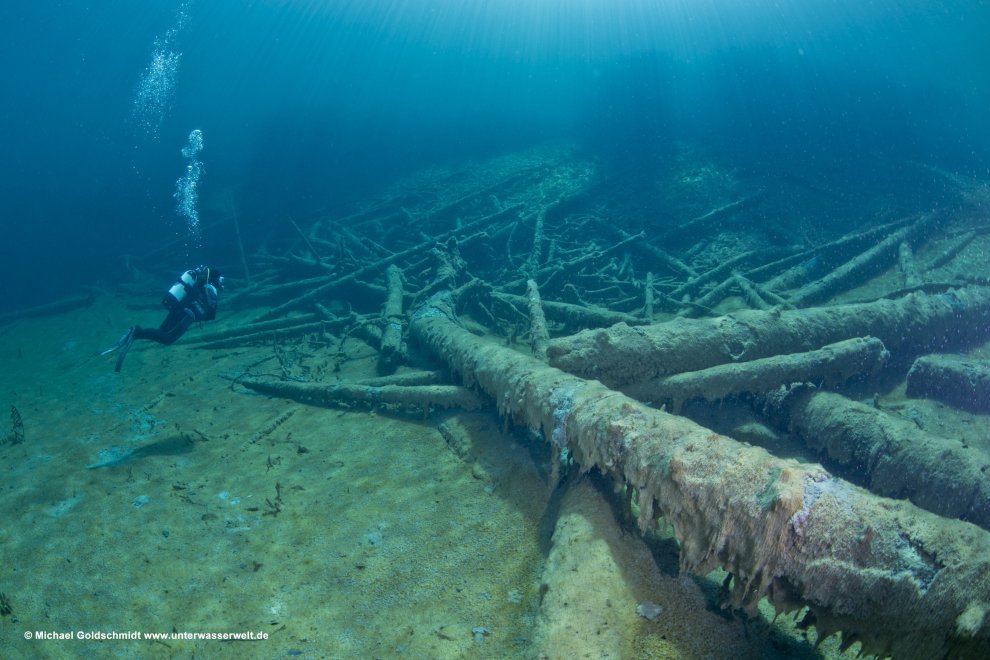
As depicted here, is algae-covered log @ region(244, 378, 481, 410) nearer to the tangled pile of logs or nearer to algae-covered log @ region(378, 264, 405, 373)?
the tangled pile of logs

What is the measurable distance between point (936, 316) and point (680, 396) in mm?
4892

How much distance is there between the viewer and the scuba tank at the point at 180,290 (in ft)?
26.6

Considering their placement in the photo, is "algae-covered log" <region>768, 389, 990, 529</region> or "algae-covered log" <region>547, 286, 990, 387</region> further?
"algae-covered log" <region>547, 286, 990, 387</region>

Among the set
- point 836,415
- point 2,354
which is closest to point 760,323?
point 836,415

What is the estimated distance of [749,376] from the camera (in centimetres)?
521

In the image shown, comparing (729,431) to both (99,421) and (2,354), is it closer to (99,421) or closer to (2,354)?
(99,421)

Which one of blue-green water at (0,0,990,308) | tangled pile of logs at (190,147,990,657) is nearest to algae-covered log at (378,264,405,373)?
tangled pile of logs at (190,147,990,657)

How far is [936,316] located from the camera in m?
6.92

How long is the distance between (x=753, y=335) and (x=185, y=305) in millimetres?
9136

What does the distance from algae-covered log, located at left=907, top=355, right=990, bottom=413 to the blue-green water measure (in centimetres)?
1569

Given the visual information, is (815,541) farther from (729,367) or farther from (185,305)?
(185,305)

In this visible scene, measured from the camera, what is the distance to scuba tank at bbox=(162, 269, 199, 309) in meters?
8.11

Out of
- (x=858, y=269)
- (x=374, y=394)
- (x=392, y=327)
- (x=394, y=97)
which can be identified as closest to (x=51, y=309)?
(x=392, y=327)

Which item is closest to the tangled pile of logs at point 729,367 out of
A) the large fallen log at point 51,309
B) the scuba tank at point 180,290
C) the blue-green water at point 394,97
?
the scuba tank at point 180,290
